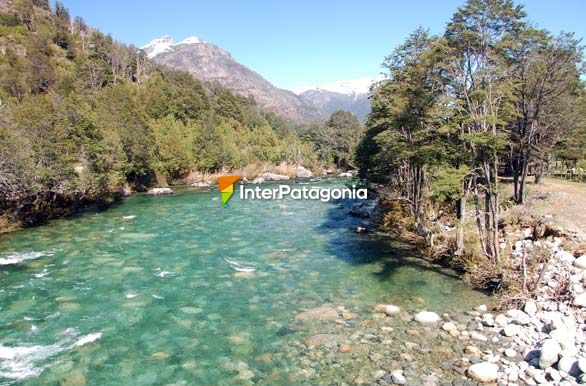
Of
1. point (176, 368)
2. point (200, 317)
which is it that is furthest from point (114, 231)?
point (176, 368)

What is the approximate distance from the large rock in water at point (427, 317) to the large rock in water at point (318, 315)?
92.2 inches

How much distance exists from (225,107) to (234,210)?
213 ft

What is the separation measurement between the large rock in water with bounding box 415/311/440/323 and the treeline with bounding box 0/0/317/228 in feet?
74.7

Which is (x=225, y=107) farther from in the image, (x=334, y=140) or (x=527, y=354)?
(x=527, y=354)

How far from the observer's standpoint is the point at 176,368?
8797 millimetres

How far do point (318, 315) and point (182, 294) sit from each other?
16.5ft

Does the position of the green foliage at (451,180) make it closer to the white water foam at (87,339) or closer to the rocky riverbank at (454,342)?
the rocky riverbank at (454,342)

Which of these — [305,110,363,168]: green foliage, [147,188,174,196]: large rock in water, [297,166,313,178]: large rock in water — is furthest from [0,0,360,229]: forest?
[147,188,174,196]: large rock in water

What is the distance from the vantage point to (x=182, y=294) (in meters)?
13.3

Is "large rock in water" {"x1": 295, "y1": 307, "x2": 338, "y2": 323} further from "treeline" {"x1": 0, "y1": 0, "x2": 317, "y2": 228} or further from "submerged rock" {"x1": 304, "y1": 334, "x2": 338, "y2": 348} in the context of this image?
"treeline" {"x1": 0, "y1": 0, "x2": 317, "y2": 228}

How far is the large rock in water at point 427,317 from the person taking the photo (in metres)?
10.6

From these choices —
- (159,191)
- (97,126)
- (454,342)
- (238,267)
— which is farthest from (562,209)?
(159,191)

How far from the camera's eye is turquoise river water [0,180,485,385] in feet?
29.4

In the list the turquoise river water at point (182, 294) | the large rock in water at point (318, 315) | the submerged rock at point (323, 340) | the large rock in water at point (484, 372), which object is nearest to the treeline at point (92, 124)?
the turquoise river water at point (182, 294)
